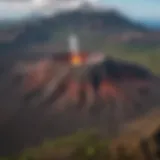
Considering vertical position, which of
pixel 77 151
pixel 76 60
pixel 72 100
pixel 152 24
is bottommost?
pixel 77 151

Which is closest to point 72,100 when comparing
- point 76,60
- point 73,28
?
point 76,60

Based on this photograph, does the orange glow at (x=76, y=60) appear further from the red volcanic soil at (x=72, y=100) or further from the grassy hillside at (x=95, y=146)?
the grassy hillside at (x=95, y=146)

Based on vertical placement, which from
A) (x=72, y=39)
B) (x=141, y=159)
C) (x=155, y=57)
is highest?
(x=72, y=39)

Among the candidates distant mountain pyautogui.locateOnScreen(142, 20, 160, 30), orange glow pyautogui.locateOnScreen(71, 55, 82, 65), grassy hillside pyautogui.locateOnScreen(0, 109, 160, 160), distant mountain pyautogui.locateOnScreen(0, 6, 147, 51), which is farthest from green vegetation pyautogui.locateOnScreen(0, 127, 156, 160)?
distant mountain pyautogui.locateOnScreen(142, 20, 160, 30)

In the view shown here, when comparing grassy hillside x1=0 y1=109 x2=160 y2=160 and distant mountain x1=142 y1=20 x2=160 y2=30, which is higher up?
distant mountain x1=142 y1=20 x2=160 y2=30

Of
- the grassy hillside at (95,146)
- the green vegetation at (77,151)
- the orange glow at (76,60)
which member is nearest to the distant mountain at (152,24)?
the orange glow at (76,60)

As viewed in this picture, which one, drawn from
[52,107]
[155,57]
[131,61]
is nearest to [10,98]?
[52,107]

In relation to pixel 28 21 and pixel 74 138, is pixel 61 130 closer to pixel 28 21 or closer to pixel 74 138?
pixel 74 138

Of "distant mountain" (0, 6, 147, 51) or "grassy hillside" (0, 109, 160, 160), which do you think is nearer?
"grassy hillside" (0, 109, 160, 160)

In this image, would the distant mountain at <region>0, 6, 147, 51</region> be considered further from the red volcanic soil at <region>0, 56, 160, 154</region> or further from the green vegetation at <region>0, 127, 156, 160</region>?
the green vegetation at <region>0, 127, 156, 160</region>

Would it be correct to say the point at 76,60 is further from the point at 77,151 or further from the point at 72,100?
the point at 77,151

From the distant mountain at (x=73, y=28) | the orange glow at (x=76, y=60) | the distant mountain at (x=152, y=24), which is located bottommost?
the orange glow at (x=76, y=60)
